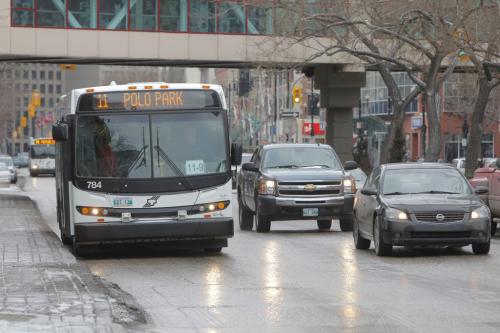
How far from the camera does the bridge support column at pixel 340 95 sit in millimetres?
60281

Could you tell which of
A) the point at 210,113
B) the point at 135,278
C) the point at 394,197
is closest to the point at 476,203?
the point at 394,197

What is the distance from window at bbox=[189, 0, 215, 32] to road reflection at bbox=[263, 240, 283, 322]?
1337 inches

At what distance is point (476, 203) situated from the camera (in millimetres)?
20438

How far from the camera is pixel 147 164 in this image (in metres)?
20.6

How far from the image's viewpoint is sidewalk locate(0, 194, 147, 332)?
448 inches

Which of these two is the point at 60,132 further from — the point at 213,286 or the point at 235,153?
the point at 213,286

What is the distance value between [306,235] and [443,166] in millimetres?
6160

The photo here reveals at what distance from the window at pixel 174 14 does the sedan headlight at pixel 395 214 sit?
3727 cm

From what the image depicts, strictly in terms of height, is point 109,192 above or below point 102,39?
below

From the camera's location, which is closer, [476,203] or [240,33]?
[476,203]

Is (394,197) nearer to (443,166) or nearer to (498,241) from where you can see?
(443,166)

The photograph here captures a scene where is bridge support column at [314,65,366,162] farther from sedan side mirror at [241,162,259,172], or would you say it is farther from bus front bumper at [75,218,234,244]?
bus front bumper at [75,218,234,244]

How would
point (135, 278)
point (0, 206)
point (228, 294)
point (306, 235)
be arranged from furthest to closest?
point (0, 206), point (306, 235), point (135, 278), point (228, 294)

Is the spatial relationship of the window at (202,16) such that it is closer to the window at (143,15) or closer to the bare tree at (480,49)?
the window at (143,15)
